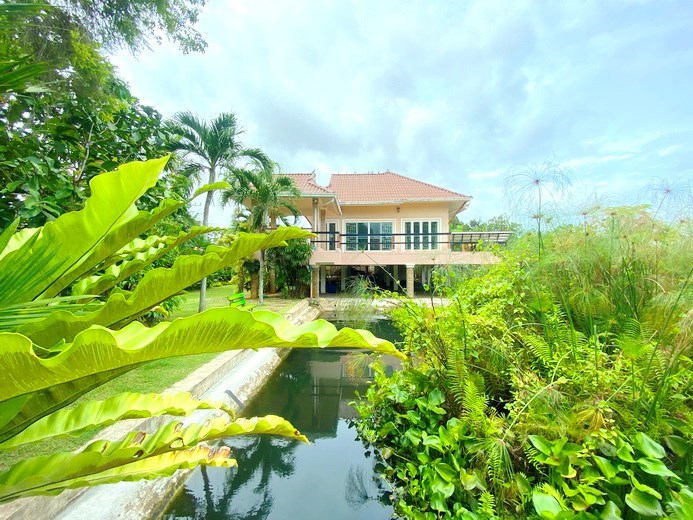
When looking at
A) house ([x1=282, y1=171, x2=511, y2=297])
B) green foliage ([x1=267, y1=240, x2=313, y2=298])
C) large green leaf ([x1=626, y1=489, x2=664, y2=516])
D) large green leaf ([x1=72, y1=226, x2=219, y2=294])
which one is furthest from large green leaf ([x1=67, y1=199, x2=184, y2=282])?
house ([x1=282, y1=171, x2=511, y2=297])

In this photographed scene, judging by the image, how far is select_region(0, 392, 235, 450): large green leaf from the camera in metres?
0.94

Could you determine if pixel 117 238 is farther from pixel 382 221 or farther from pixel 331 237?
pixel 382 221

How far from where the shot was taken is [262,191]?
10.9 m

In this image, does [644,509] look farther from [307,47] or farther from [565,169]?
[307,47]

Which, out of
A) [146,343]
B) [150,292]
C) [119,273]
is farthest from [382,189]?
[146,343]

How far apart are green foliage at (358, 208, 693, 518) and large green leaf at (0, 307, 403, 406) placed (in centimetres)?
171

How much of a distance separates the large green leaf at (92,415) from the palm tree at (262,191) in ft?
32.6

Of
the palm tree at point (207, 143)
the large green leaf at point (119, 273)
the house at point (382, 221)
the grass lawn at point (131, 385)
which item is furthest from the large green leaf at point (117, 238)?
the house at point (382, 221)

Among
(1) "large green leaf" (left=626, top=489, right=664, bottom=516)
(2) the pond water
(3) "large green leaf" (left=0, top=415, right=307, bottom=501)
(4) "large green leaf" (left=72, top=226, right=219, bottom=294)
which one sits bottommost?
(2) the pond water

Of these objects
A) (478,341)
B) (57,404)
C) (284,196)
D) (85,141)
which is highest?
(284,196)

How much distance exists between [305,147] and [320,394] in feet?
136

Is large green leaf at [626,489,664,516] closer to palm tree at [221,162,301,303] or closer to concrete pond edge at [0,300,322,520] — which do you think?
concrete pond edge at [0,300,322,520]

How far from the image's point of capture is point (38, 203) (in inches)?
106

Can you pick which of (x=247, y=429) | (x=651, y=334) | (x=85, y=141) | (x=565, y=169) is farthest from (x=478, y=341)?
(x=85, y=141)
